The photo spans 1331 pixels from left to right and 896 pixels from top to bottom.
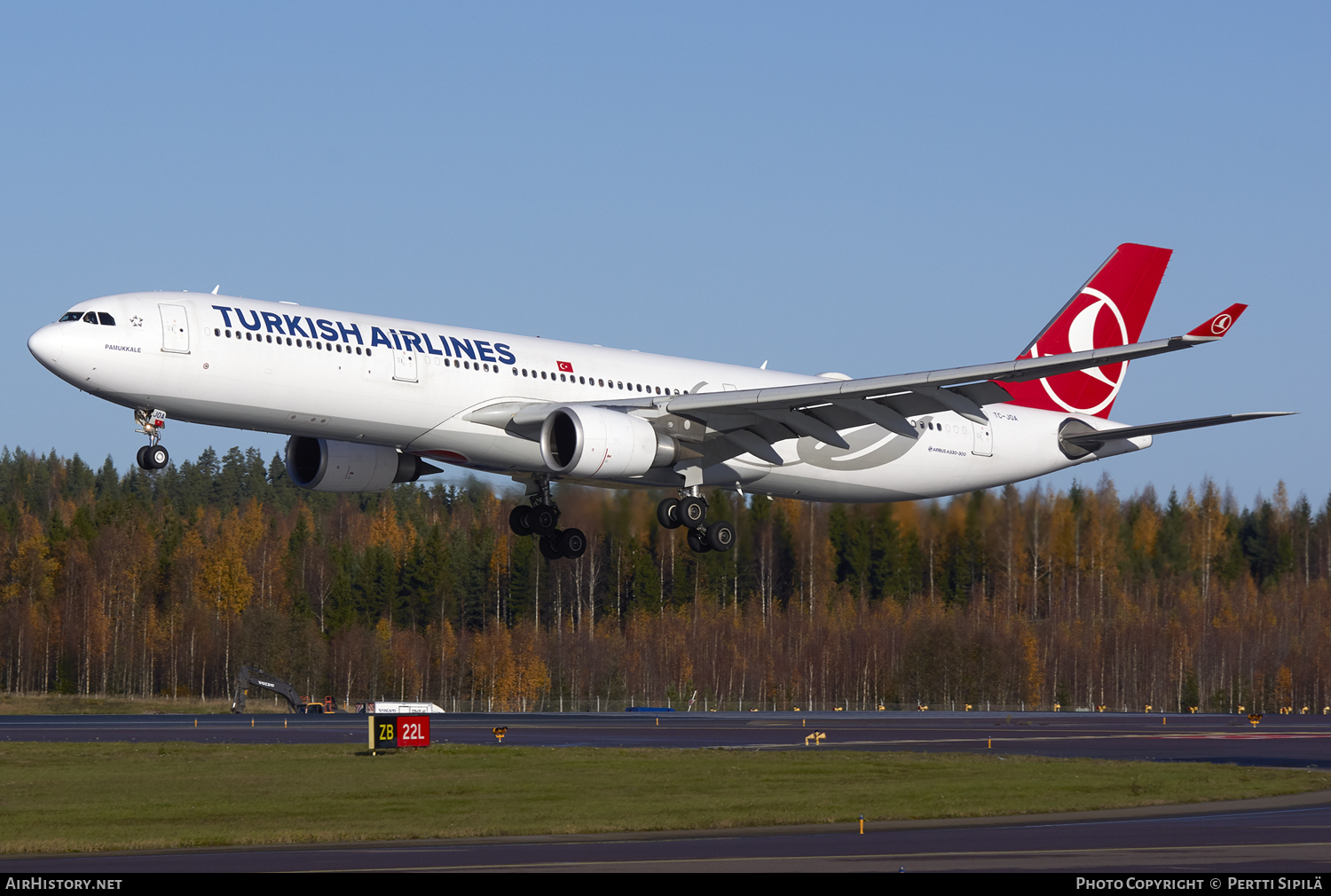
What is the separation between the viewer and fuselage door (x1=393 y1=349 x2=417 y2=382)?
38.3 meters

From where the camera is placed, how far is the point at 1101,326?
53.6 meters

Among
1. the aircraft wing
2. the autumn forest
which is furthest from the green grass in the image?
the autumn forest

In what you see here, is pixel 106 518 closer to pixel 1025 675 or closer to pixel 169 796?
pixel 1025 675

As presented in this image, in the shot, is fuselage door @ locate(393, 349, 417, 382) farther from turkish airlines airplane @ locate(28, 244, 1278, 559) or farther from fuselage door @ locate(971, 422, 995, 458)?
fuselage door @ locate(971, 422, 995, 458)

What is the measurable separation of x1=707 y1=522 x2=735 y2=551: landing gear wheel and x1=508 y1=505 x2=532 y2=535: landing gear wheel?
223 inches

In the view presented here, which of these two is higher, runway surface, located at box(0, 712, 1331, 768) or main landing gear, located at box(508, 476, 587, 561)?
main landing gear, located at box(508, 476, 587, 561)

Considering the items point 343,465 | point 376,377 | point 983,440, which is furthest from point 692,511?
point 983,440

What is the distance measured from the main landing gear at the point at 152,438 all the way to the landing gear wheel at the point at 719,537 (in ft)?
49.9

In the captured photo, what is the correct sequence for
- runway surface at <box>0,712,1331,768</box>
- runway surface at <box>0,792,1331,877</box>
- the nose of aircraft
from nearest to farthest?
runway surface at <box>0,792,1331,877</box> < the nose of aircraft < runway surface at <box>0,712,1331,768</box>

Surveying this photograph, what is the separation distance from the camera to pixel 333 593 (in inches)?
5522

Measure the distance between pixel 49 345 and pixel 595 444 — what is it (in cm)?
1315

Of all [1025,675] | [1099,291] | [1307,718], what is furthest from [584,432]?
[1025,675]

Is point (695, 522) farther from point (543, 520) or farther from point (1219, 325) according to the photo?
point (1219, 325)

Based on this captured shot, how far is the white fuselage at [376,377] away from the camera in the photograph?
117ft
